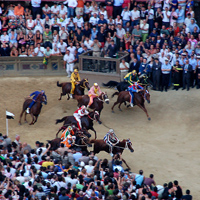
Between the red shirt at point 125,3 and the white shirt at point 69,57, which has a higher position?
the red shirt at point 125,3

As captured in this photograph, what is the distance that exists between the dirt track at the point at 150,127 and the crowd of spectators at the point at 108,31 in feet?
6.00

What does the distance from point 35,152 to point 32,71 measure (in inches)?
497

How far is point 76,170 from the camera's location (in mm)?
17047

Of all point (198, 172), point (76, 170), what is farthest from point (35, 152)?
point (198, 172)

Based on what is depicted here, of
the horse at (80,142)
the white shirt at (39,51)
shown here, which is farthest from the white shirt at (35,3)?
the horse at (80,142)

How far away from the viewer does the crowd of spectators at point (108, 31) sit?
28562mm

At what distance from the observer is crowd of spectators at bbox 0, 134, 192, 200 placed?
50.3 ft

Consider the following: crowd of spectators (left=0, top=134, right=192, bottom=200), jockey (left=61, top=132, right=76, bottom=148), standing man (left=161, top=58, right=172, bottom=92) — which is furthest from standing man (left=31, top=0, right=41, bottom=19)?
crowd of spectators (left=0, top=134, right=192, bottom=200)

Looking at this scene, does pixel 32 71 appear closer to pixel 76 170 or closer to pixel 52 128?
pixel 52 128

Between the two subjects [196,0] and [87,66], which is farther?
[196,0]

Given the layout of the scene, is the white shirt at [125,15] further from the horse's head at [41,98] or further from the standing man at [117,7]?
the horse's head at [41,98]

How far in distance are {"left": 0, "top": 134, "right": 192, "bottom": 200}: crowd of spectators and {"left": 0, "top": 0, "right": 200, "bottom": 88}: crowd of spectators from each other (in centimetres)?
1091

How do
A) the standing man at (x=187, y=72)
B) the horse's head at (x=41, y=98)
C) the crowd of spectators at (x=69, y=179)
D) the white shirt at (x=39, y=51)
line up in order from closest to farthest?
the crowd of spectators at (x=69, y=179) < the horse's head at (x=41, y=98) < the standing man at (x=187, y=72) < the white shirt at (x=39, y=51)

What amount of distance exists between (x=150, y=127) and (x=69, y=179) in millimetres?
8619
